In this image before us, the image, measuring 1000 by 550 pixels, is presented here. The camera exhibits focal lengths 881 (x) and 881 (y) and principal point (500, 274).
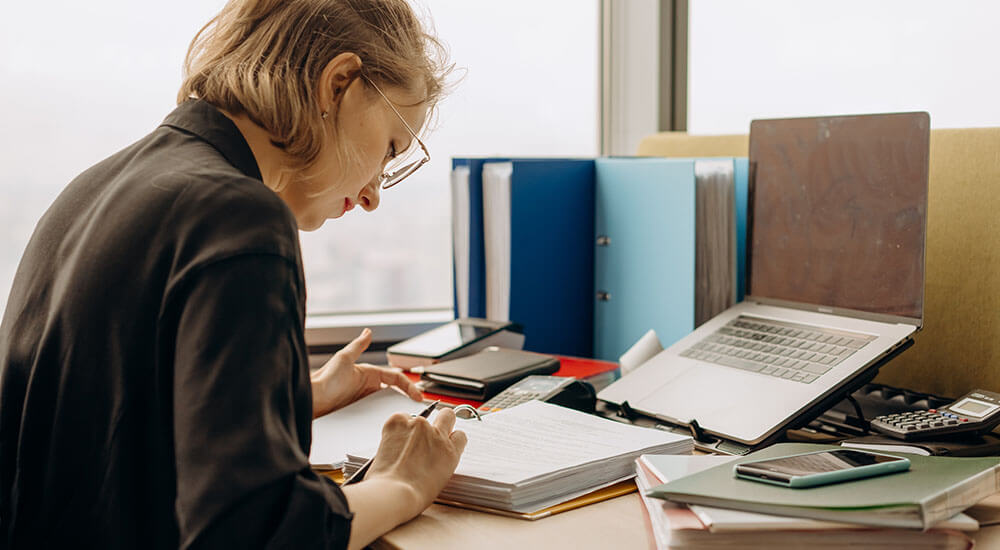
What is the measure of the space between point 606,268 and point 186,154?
96 centimetres

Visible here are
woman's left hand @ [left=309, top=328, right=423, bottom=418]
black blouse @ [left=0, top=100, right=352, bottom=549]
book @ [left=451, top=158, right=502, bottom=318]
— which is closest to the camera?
black blouse @ [left=0, top=100, right=352, bottom=549]

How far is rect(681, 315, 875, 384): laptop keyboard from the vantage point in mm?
1109

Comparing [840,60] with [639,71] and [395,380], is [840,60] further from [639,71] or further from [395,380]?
[395,380]

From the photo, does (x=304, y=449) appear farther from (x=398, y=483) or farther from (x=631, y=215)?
(x=631, y=215)

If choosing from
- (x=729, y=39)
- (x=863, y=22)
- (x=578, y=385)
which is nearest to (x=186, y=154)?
(x=578, y=385)

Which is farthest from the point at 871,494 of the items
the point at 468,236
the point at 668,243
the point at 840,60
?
the point at 840,60

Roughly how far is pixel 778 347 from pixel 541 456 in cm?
42

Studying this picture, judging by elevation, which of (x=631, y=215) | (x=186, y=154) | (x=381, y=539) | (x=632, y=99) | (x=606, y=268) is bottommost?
(x=381, y=539)

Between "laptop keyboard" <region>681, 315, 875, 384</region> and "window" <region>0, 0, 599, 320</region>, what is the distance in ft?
2.65

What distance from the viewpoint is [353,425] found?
1164 mm

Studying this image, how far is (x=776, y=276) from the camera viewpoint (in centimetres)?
129

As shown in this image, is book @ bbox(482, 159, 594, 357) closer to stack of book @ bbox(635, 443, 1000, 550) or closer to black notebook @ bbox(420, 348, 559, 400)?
black notebook @ bbox(420, 348, 559, 400)

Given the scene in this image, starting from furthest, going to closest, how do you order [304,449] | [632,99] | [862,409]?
[632,99]
[862,409]
[304,449]

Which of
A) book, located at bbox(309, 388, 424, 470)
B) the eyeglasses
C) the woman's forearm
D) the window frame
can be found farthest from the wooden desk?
the window frame
